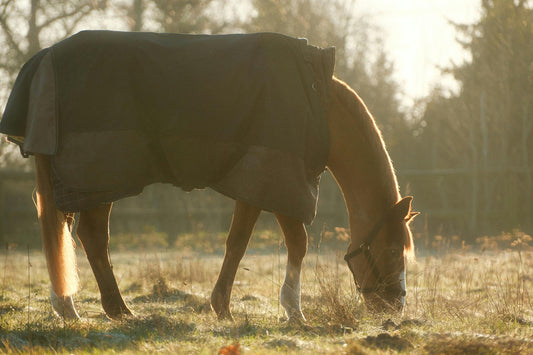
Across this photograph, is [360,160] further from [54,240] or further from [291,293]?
[54,240]

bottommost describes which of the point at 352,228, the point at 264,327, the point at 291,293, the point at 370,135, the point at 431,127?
the point at 264,327

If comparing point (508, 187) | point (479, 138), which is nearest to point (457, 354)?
point (508, 187)

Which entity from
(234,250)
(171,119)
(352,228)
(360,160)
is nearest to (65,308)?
(234,250)

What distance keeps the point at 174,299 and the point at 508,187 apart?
11.0 meters

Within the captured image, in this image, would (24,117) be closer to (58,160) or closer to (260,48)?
(58,160)

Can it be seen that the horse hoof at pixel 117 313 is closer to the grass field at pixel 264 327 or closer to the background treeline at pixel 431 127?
the grass field at pixel 264 327

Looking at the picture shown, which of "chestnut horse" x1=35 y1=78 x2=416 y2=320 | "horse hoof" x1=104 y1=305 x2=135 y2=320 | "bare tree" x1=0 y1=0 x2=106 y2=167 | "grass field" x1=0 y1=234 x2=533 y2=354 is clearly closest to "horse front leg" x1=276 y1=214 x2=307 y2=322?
"chestnut horse" x1=35 y1=78 x2=416 y2=320

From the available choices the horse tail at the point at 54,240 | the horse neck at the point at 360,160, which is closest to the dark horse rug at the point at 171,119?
the horse tail at the point at 54,240

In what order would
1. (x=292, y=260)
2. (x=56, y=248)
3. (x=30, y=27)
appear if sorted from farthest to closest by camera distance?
(x=30, y=27), (x=292, y=260), (x=56, y=248)

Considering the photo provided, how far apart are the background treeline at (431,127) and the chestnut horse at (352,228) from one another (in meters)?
8.23

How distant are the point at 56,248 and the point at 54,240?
0.06 meters

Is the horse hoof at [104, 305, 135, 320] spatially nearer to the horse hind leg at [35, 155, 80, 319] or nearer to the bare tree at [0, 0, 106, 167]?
the horse hind leg at [35, 155, 80, 319]

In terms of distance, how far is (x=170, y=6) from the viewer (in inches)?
625

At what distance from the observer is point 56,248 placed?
4.16 m
